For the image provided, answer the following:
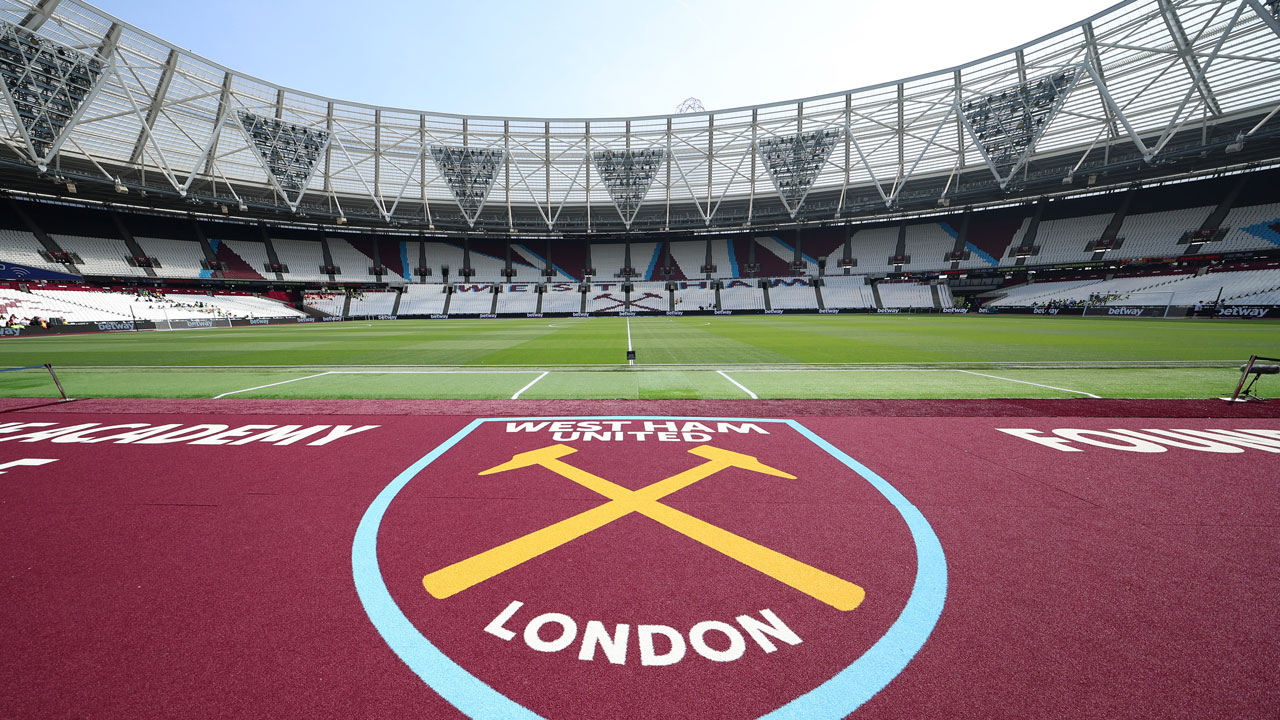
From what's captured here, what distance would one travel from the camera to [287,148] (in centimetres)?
4356

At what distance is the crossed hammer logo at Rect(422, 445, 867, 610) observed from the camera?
2.66 meters

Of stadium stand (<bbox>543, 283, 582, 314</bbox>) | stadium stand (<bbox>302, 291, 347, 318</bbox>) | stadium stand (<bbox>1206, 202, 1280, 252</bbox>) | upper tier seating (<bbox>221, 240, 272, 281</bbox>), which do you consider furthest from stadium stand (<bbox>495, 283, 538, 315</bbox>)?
stadium stand (<bbox>1206, 202, 1280, 252</bbox>)

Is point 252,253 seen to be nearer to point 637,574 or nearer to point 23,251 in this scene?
point 23,251

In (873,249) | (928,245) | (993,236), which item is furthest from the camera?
(873,249)

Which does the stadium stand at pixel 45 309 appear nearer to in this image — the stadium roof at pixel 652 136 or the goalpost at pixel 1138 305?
the stadium roof at pixel 652 136

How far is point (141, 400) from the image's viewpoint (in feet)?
25.9

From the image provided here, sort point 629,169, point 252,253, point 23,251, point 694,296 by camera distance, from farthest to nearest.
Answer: point 694,296 → point 629,169 → point 252,253 → point 23,251

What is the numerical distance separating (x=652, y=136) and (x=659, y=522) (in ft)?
190

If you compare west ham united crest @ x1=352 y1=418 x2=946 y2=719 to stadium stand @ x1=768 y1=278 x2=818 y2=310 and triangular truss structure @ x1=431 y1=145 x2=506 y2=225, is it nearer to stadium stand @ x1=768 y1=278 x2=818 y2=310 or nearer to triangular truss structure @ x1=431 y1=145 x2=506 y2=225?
stadium stand @ x1=768 y1=278 x2=818 y2=310

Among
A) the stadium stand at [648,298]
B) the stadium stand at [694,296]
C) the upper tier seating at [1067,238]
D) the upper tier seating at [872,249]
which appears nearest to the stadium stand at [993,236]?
the upper tier seating at [1067,238]

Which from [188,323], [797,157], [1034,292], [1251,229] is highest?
[797,157]

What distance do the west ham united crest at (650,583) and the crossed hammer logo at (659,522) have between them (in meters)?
0.02

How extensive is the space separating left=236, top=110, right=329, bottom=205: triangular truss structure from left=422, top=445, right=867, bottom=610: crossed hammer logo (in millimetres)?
54609

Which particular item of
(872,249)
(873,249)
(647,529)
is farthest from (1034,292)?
(647,529)
